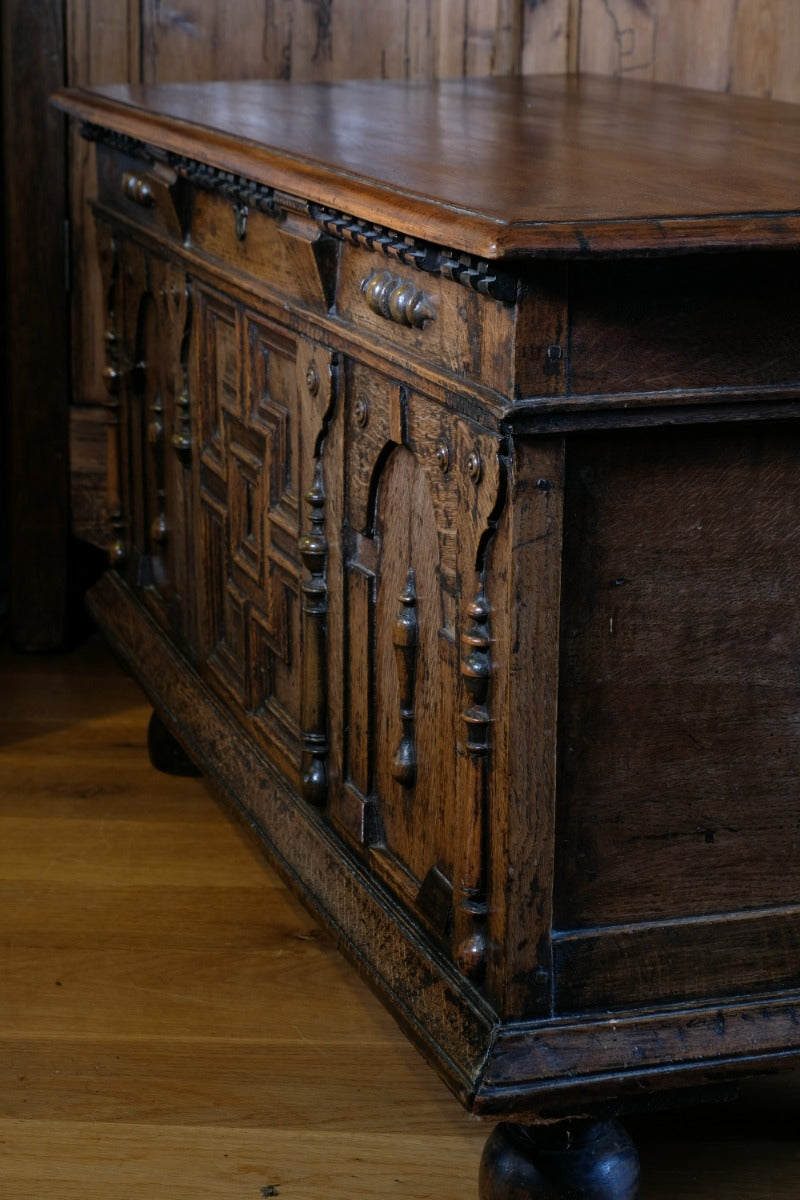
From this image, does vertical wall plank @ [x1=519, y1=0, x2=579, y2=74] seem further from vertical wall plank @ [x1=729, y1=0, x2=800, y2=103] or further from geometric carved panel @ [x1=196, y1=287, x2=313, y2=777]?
geometric carved panel @ [x1=196, y1=287, x2=313, y2=777]

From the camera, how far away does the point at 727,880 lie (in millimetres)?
1602

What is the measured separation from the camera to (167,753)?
9.45 ft

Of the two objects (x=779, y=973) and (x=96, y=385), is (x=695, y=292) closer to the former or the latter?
(x=779, y=973)

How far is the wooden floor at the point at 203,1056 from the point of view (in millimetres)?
1829

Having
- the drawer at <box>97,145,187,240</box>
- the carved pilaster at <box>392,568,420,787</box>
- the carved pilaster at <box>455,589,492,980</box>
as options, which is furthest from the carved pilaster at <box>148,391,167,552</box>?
the carved pilaster at <box>455,589,492,980</box>

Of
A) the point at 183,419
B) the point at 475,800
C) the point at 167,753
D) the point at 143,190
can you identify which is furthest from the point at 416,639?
the point at 167,753

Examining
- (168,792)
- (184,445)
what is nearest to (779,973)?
(184,445)

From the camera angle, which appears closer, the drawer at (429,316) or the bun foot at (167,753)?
the drawer at (429,316)

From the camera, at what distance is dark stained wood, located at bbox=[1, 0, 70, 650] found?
3139 mm

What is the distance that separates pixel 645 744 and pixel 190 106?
4.12 feet

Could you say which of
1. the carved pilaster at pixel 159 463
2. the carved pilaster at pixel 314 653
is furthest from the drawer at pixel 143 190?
the carved pilaster at pixel 314 653

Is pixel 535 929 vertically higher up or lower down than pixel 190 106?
lower down

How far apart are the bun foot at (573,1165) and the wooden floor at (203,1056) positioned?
7.5 inches

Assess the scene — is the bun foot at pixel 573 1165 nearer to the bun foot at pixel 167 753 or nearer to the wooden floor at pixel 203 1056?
the wooden floor at pixel 203 1056
